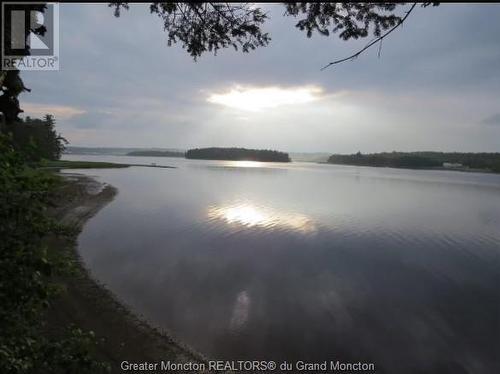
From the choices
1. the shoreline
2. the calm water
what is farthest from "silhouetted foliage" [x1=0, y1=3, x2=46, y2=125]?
the calm water

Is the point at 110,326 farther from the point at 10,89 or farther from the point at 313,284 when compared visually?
the point at 313,284

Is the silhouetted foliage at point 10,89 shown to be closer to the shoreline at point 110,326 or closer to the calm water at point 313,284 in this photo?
the shoreline at point 110,326

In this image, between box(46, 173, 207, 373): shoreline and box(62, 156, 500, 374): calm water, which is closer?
box(46, 173, 207, 373): shoreline

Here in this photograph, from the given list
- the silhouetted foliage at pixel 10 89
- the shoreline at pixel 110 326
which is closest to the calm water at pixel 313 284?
the shoreline at pixel 110 326

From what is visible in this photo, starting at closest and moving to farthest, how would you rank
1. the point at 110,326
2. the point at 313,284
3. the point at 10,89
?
1. the point at 10,89
2. the point at 110,326
3. the point at 313,284

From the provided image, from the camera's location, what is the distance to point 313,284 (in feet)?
53.9

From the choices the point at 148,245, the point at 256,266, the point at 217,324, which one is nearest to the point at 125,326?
the point at 217,324

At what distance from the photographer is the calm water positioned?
1110 centimetres

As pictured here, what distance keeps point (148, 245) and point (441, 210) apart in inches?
1568

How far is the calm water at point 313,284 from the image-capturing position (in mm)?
11102

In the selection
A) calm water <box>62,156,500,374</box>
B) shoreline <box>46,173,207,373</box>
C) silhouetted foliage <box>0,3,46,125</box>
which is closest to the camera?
silhouetted foliage <box>0,3,46,125</box>

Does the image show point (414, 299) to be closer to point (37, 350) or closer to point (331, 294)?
point (331, 294)

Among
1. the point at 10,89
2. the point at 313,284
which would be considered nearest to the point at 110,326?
the point at 10,89

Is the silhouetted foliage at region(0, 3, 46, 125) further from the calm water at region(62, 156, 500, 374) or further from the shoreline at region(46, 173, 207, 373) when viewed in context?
the calm water at region(62, 156, 500, 374)
